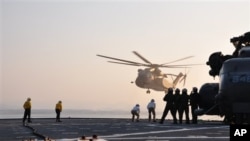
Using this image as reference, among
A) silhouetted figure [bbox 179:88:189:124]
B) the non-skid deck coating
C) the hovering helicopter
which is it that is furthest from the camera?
the hovering helicopter

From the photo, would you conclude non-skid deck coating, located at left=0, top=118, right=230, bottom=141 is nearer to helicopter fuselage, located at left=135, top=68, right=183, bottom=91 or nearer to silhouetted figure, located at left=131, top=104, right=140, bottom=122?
silhouetted figure, located at left=131, top=104, right=140, bottom=122

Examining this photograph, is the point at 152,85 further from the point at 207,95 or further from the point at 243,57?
the point at 243,57

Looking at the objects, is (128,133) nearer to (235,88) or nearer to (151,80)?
(235,88)

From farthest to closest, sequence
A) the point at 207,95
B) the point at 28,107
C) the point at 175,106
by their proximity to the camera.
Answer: the point at 28,107, the point at 175,106, the point at 207,95

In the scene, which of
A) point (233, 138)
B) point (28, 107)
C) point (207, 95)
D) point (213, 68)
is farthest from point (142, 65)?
point (233, 138)

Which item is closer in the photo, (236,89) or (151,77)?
(236,89)

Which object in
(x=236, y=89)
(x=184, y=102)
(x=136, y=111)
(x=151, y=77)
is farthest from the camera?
(x=151, y=77)

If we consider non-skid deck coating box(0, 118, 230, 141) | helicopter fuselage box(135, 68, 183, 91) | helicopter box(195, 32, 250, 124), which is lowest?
non-skid deck coating box(0, 118, 230, 141)

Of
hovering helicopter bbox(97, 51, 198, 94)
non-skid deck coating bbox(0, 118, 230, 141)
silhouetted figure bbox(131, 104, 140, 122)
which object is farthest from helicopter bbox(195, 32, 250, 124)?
hovering helicopter bbox(97, 51, 198, 94)

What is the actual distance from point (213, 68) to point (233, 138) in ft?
36.0

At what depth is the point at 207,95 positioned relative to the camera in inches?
966

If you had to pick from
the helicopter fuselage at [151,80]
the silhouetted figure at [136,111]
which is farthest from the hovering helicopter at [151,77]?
the silhouetted figure at [136,111]

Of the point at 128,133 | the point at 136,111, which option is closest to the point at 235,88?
the point at 128,133

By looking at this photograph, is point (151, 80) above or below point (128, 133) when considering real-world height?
above
